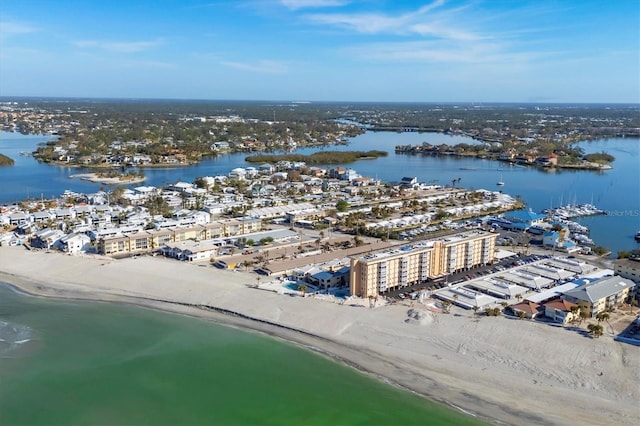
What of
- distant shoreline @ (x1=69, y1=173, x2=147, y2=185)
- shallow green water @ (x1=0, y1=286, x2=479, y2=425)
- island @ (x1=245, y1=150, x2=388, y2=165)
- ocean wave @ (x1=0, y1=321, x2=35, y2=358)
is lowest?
shallow green water @ (x1=0, y1=286, x2=479, y2=425)

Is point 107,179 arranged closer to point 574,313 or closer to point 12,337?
point 12,337

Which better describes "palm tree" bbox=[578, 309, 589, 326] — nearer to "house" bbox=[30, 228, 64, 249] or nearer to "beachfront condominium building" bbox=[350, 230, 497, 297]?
"beachfront condominium building" bbox=[350, 230, 497, 297]

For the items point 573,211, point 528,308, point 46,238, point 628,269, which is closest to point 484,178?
point 573,211

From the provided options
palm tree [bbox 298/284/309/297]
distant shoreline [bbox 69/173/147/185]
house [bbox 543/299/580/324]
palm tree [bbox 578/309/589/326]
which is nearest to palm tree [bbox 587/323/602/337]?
palm tree [bbox 578/309/589/326]

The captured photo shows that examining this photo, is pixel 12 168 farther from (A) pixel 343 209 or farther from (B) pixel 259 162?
(A) pixel 343 209

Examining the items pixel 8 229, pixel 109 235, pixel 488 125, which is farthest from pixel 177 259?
pixel 488 125

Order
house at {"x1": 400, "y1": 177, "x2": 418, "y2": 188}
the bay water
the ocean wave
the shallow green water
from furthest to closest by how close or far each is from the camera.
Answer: house at {"x1": 400, "y1": 177, "x2": 418, "y2": 188} → the bay water → the ocean wave → the shallow green water
